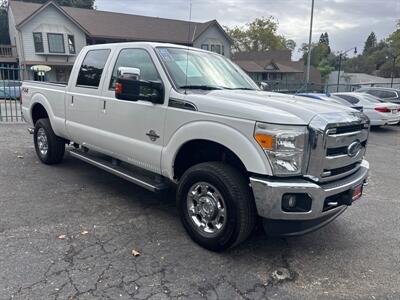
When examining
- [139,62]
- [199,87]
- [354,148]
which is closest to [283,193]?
[354,148]

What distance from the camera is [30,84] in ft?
21.8

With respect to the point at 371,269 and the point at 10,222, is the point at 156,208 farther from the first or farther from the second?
the point at 371,269

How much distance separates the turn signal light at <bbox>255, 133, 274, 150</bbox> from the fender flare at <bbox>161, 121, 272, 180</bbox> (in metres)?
0.04

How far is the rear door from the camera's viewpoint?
4.88m

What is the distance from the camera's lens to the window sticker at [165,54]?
13.5 feet

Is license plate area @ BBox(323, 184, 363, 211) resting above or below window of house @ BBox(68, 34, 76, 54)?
below

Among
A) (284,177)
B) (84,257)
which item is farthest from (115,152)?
(284,177)

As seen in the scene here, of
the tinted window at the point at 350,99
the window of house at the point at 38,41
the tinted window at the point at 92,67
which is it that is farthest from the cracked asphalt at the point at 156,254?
the window of house at the point at 38,41

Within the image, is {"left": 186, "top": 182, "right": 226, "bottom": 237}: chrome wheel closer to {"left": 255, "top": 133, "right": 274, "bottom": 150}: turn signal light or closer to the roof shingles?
{"left": 255, "top": 133, "right": 274, "bottom": 150}: turn signal light

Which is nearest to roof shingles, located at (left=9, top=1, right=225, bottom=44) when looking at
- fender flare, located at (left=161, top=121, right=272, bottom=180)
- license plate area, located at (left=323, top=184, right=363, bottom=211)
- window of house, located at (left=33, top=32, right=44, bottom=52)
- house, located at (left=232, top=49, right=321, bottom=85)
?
window of house, located at (left=33, top=32, right=44, bottom=52)

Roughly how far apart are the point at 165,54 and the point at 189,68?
326mm

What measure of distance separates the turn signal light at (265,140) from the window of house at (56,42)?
32390 millimetres

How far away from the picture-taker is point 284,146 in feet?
9.86

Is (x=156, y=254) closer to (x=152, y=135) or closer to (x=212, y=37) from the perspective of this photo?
(x=152, y=135)
